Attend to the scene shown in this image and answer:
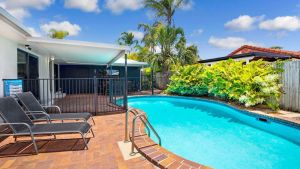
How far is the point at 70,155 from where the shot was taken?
363 cm

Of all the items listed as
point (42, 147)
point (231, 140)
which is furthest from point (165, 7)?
point (42, 147)

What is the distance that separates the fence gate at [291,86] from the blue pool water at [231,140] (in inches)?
73.4

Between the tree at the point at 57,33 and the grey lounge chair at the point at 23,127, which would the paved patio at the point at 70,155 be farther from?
the tree at the point at 57,33

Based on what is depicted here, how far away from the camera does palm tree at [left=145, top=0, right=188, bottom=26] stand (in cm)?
1944

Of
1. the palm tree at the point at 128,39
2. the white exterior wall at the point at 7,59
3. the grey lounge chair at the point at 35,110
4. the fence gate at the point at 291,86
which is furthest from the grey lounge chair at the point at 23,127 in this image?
the palm tree at the point at 128,39

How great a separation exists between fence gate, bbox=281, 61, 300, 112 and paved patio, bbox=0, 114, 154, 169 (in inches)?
306

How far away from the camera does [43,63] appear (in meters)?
10.4

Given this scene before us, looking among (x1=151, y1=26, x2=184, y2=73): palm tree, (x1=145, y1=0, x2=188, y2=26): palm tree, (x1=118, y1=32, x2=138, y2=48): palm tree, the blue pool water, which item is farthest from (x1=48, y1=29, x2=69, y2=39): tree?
the blue pool water

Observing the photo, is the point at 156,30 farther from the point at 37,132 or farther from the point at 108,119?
the point at 37,132

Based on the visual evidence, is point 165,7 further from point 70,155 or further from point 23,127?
point 70,155

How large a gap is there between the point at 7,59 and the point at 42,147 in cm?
378

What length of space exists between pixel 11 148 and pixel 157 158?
124 inches

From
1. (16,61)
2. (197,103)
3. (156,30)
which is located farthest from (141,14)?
(16,61)

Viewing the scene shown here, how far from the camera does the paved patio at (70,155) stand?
3232 millimetres
